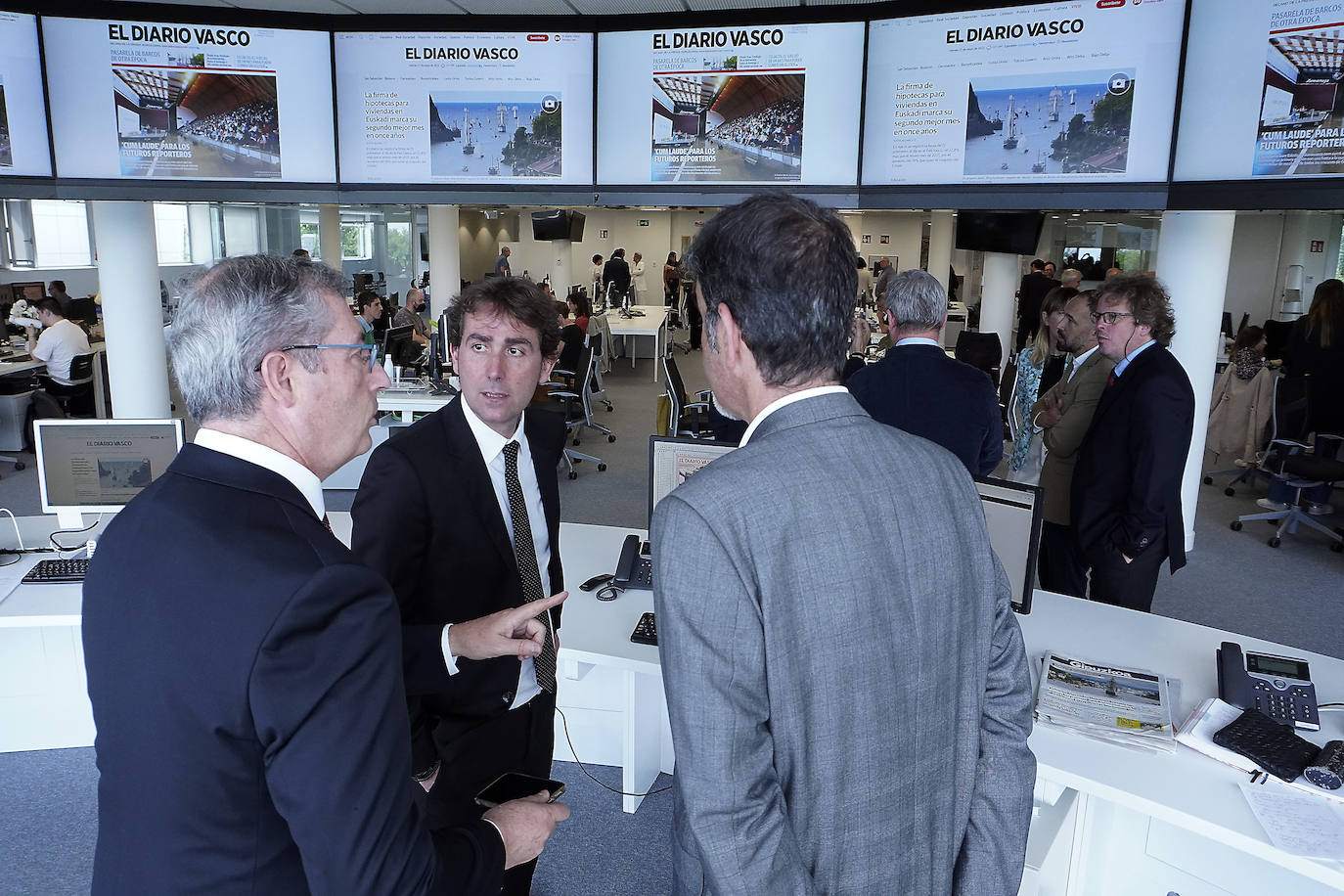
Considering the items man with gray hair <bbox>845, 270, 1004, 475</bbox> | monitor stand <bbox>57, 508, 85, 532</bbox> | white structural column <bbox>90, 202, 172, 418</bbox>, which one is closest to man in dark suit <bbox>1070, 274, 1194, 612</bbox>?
man with gray hair <bbox>845, 270, 1004, 475</bbox>

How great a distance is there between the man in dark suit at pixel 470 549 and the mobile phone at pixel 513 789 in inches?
8.9

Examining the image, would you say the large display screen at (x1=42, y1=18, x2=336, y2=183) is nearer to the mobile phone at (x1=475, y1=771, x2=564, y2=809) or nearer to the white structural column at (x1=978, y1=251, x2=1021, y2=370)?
the mobile phone at (x1=475, y1=771, x2=564, y2=809)

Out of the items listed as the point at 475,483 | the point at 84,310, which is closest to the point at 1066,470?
the point at 475,483

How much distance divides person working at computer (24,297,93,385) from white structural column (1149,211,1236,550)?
822 cm

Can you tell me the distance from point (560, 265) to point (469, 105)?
46.1 ft

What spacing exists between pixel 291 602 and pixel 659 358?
12.6 m

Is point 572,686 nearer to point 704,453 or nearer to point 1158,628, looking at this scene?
point 704,453

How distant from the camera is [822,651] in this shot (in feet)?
3.41

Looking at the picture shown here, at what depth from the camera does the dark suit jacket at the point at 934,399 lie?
3.14 m

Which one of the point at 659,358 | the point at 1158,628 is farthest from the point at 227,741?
the point at 659,358

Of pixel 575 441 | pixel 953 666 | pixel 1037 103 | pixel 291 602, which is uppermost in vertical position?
pixel 1037 103

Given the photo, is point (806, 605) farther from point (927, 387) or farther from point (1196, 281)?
point (1196, 281)

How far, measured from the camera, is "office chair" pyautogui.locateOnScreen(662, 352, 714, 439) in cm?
658

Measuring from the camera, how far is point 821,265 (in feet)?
3.47
